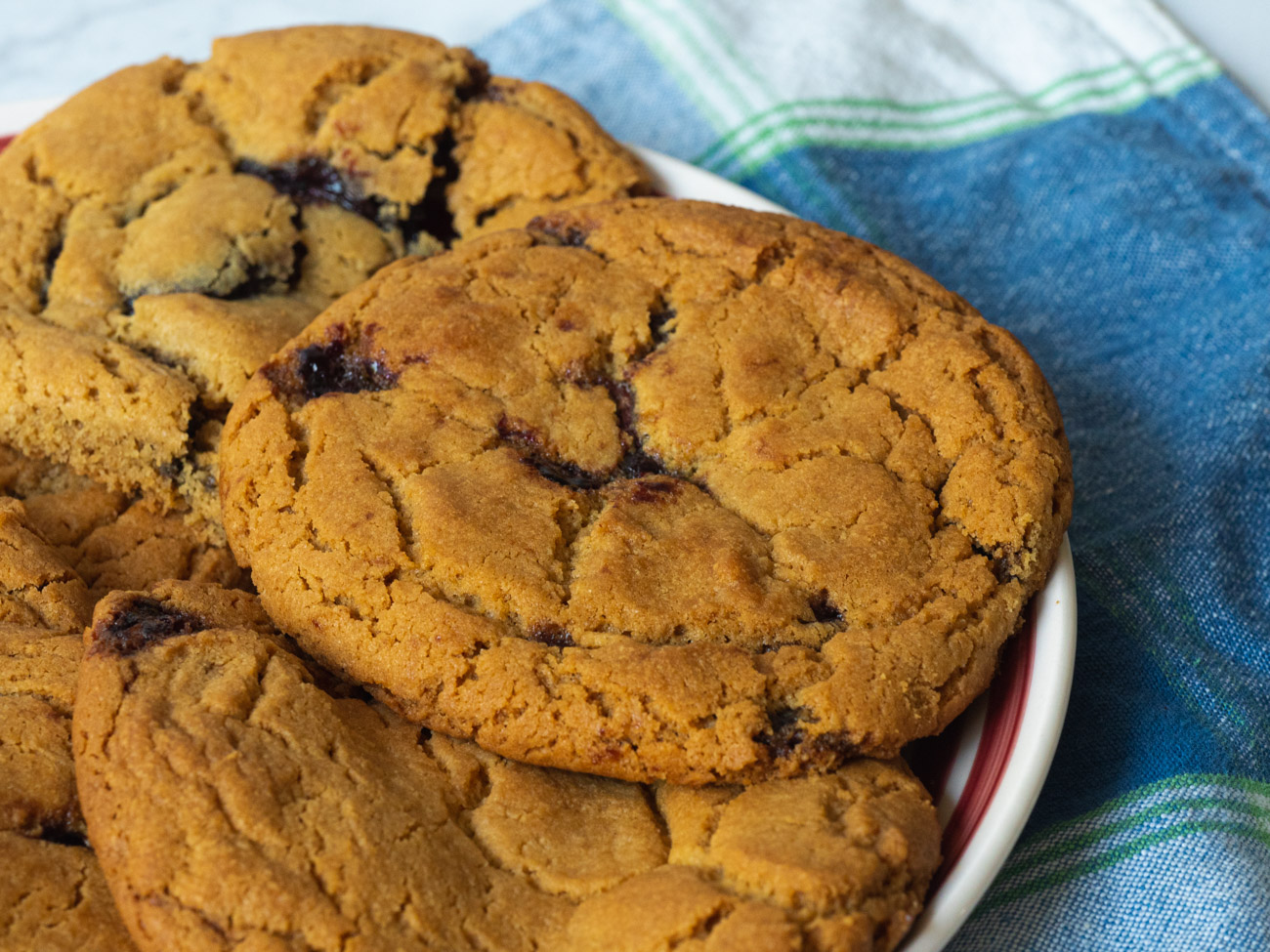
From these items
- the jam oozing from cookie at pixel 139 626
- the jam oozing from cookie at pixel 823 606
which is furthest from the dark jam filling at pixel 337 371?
the jam oozing from cookie at pixel 823 606

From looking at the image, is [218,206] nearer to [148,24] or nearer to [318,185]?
[318,185]

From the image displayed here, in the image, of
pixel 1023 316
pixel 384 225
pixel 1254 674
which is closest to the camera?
pixel 1254 674

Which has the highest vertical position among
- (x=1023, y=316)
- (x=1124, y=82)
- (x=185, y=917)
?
(x=185, y=917)

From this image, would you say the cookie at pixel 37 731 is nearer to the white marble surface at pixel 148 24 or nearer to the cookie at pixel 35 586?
the cookie at pixel 35 586

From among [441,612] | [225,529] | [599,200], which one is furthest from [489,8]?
[441,612]

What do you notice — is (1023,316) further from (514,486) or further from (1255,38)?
(514,486)

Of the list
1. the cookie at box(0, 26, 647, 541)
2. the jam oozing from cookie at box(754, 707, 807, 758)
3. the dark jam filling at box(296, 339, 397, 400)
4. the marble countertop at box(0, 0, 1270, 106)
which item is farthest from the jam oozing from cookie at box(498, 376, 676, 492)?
the marble countertop at box(0, 0, 1270, 106)

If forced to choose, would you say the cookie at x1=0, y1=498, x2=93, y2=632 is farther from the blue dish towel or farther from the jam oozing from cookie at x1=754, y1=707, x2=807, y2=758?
the blue dish towel
